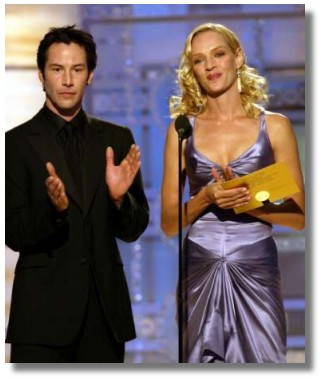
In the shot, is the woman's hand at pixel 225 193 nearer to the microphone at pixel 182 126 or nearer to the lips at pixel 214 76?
the microphone at pixel 182 126

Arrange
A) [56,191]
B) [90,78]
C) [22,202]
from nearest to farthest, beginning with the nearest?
[56,191], [22,202], [90,78]

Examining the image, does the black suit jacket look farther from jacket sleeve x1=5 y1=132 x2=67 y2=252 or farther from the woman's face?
the woman's face

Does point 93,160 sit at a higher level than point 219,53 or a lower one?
lower

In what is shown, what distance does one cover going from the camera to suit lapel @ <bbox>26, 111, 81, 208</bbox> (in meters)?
2.65

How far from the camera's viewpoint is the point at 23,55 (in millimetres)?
2738

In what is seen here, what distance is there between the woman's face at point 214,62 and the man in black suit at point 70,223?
364mm

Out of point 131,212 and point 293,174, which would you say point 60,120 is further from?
point 293,174

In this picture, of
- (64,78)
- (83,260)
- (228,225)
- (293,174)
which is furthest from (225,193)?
(64,78)

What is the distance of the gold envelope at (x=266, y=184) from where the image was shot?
264 centimetres

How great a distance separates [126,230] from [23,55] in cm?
71

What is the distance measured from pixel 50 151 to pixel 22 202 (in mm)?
197

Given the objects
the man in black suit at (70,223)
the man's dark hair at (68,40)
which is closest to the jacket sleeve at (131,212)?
the man in black suit at (70,223)


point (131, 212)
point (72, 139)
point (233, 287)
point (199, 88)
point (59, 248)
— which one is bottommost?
point (233, 287)

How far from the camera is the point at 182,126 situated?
2727 mm
